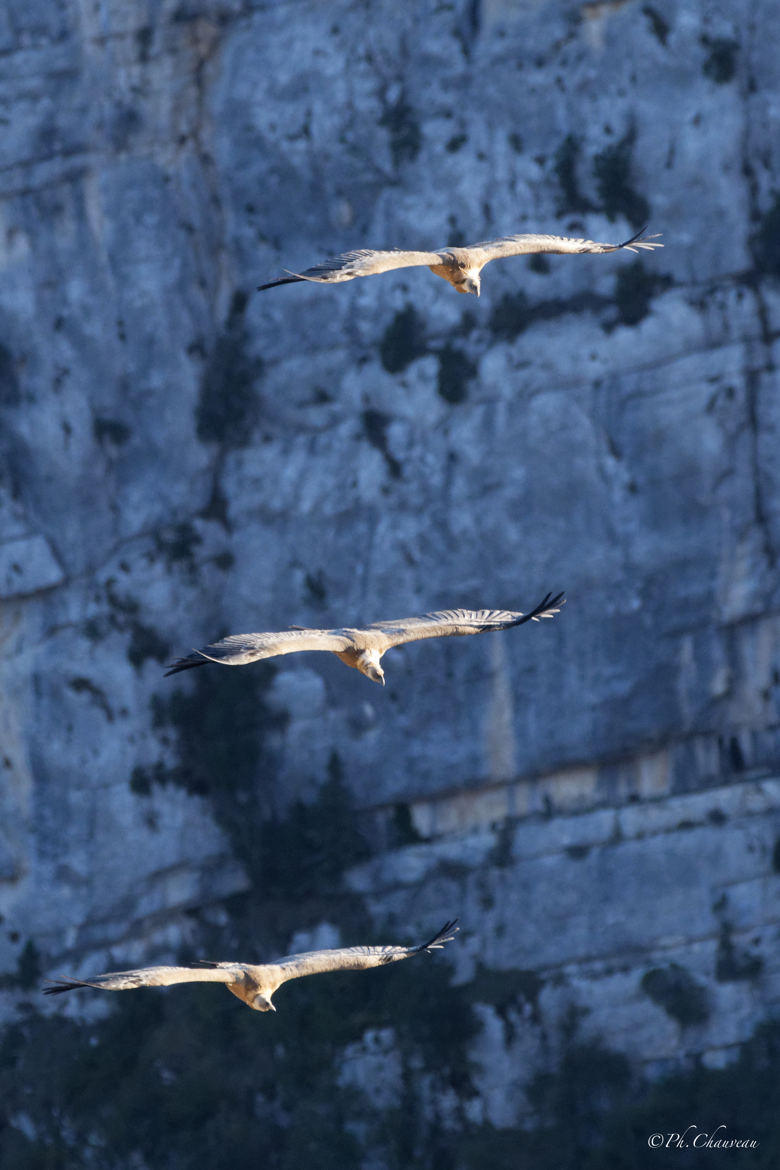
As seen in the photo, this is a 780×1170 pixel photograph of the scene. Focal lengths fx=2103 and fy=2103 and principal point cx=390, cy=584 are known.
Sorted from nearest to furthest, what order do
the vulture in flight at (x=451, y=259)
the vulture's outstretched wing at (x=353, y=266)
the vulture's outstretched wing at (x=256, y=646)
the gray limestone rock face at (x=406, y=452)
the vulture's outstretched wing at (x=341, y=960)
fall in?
the vulture's outstretched wing at (x=256, y=646) → the vulture's outstretched wing at (x=341, y=960) → the vulture's outstretched wing at (x=353, y=266) → the vulture in flight at (x=451, y=259) → the gray limestone rock face at (x=406, y=452)

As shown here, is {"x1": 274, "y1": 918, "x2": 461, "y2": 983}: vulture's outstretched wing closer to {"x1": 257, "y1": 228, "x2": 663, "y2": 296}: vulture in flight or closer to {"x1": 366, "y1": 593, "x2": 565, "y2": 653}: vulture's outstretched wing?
{"x1": 366, "y1": 593, "x2": 565, "y2": 653}: vulture's outstretched wing

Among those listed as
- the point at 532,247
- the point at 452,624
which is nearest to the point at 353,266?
the point at 532,247

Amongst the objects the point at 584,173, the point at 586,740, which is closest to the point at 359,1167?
the point at 586,740

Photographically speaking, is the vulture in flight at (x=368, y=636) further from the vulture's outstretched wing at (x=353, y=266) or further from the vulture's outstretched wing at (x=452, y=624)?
the vulture's outstretched wing at (x=353, y=266)

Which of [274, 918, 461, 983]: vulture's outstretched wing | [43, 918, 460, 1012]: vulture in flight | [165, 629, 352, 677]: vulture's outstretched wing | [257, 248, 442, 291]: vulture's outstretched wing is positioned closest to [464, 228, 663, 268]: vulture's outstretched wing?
[257, 248, 442, 291]: vulture's outstretched wing

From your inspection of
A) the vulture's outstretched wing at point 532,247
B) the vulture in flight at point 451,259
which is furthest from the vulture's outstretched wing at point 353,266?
the vulture's outstretched wing at point 532,247

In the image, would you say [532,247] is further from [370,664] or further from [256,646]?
[256,646]
